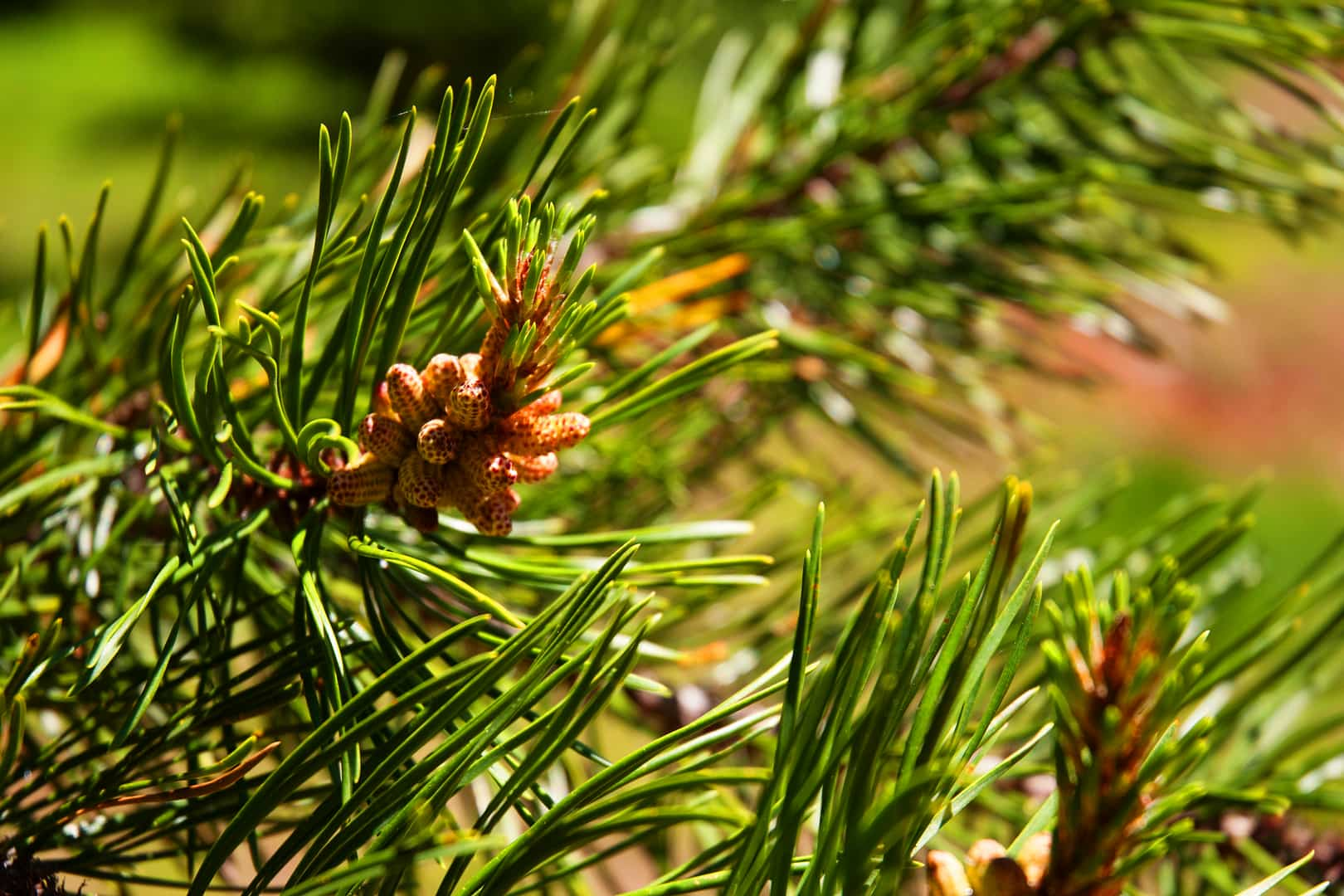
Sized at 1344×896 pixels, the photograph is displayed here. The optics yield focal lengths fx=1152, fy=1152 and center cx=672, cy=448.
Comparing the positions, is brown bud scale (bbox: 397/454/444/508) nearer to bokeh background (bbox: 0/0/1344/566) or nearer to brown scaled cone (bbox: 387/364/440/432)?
brown scaled cone (bbox: 387/364/440/432)

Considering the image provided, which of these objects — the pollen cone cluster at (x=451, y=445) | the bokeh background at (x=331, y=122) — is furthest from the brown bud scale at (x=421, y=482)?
the bokeh background at (x=331, y=122)

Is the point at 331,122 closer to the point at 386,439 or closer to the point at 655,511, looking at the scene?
the point at 655,511

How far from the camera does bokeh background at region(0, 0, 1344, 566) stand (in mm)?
1834

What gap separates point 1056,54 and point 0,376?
0.34 m

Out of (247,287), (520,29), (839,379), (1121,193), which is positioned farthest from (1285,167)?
(520,29)

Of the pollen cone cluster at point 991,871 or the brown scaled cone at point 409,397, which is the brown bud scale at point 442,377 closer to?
the brown scaled cone at point 409,397

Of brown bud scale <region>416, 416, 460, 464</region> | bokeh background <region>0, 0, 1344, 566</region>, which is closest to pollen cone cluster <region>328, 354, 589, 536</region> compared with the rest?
brown bud scale <region>416, 416, 460, 464</region>

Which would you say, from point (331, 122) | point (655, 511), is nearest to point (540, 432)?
point (655, 511)

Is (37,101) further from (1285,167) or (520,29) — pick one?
(1285,167)

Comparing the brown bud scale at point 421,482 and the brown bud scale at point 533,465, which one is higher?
the brown bud scale at point 421,482

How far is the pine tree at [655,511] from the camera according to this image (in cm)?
17

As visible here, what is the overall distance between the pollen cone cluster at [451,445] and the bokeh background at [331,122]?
1.53 meters

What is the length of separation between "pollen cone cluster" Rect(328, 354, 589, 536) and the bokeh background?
1532 millimetres

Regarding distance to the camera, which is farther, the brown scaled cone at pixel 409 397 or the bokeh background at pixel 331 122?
the bokeh background at pixel 331 122
